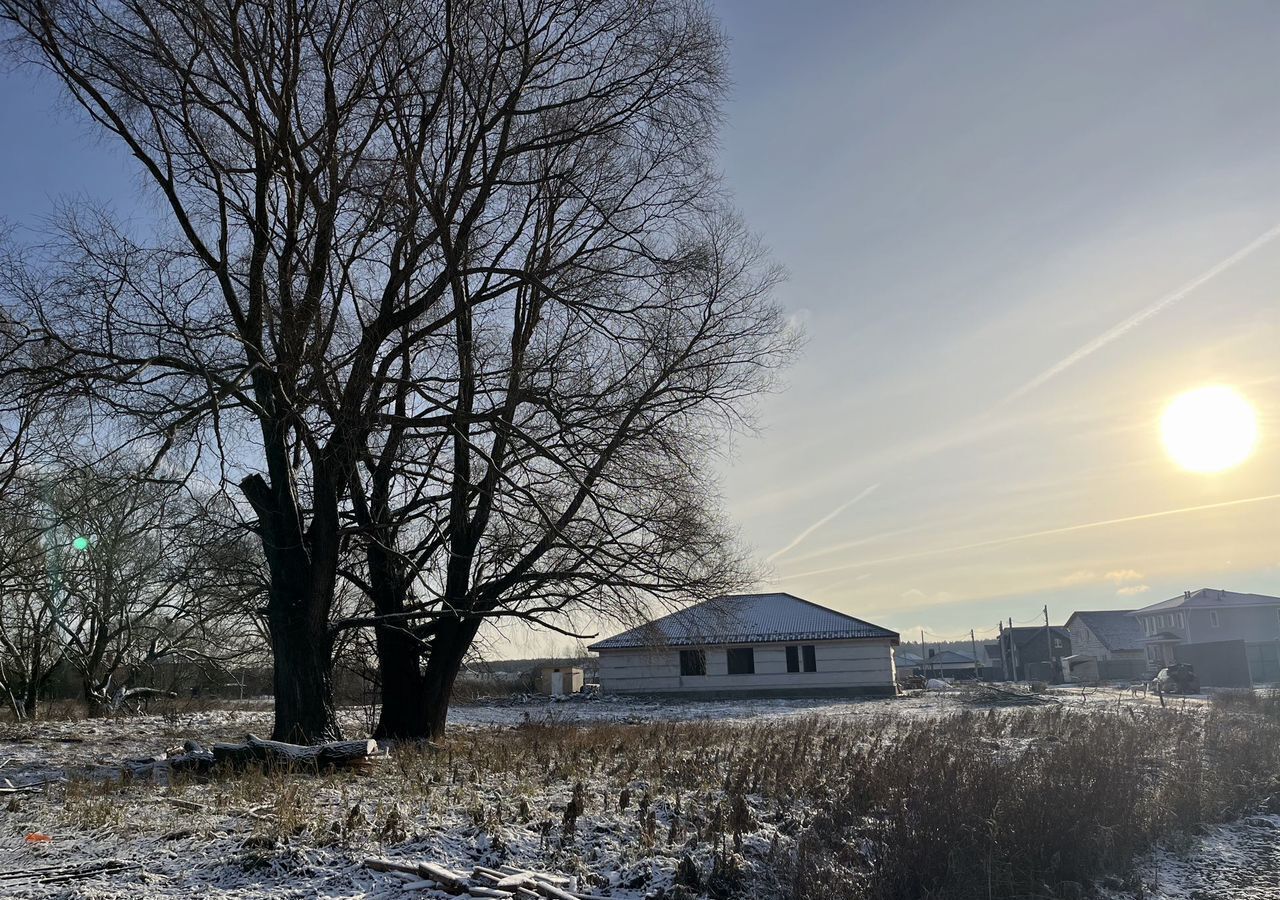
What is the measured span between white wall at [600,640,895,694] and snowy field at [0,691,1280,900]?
86.7 ft

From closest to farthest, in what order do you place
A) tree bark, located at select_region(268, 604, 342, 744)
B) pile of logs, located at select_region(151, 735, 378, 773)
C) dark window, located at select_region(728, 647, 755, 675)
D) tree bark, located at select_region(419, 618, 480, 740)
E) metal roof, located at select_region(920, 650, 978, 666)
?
1. pile of logs, located at select_region(151, 735, 378, 773)
2. tree bark, located at select_region(268, 604, 342, 744)
3. tree bark, located at select_region(419, 618, 480, 740)
4. dark window, located at select_region(728, 647, 755, 675)
5. metal roof, located at select_region(920, 650, 978, 666)

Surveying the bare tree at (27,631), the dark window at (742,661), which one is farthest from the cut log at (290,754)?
the dark window at (742,661)

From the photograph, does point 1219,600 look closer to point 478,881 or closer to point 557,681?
point 557,681

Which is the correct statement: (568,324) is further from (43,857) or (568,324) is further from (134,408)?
(43,857)

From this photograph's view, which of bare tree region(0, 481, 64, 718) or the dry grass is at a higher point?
bare tree region(0, 481, 64, 718)

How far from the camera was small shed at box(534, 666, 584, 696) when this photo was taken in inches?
1707

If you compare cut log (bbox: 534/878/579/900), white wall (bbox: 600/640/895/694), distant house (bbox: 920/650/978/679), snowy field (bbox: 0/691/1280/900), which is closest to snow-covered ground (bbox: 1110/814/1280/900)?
snowy field (bbox: 0/691/1280/900)

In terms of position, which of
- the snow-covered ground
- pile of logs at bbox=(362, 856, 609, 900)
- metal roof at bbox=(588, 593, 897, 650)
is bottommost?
the snow-covered ground

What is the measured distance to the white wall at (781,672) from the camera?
3831 centimetres

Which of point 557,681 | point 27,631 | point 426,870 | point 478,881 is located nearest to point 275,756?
point 426,870

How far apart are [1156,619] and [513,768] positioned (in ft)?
239

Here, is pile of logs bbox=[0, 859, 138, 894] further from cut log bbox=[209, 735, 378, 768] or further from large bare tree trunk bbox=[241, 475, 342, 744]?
large bare tree trunk bbox=[241, 475, 342, 744]

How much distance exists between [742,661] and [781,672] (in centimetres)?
170

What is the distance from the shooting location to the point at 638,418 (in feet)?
46.3
